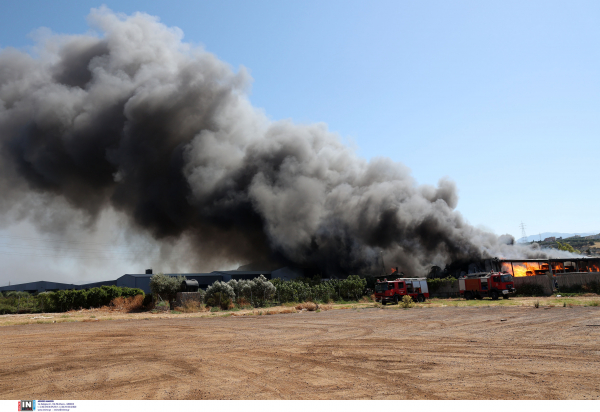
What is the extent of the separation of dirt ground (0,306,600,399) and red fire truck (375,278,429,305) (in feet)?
67.5

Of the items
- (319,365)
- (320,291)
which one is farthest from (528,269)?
(319,365)

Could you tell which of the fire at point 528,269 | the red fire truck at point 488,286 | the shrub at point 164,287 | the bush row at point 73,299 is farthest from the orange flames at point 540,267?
the bush row at point 73,299

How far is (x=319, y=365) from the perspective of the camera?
9102mm

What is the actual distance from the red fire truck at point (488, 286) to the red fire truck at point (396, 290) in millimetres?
4342

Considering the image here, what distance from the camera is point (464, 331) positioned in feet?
48.4

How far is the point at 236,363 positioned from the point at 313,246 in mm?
59642

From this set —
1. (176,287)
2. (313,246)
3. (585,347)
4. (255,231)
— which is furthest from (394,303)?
(255,231)

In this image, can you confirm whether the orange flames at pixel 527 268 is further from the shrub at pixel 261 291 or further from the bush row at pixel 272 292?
the shrub at pixel 261 291

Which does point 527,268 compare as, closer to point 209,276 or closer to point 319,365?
point 209,276

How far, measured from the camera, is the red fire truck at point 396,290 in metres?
35.9

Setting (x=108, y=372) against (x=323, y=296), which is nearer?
(x=108, y=372)

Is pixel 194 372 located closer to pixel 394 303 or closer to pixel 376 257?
pixel 394 303

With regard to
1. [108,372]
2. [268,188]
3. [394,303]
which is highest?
[268,188]

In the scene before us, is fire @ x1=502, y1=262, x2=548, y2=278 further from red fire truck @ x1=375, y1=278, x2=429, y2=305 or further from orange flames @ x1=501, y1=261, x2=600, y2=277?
red fire truck @ x1=375, y1=278, x2=429, y2=305
